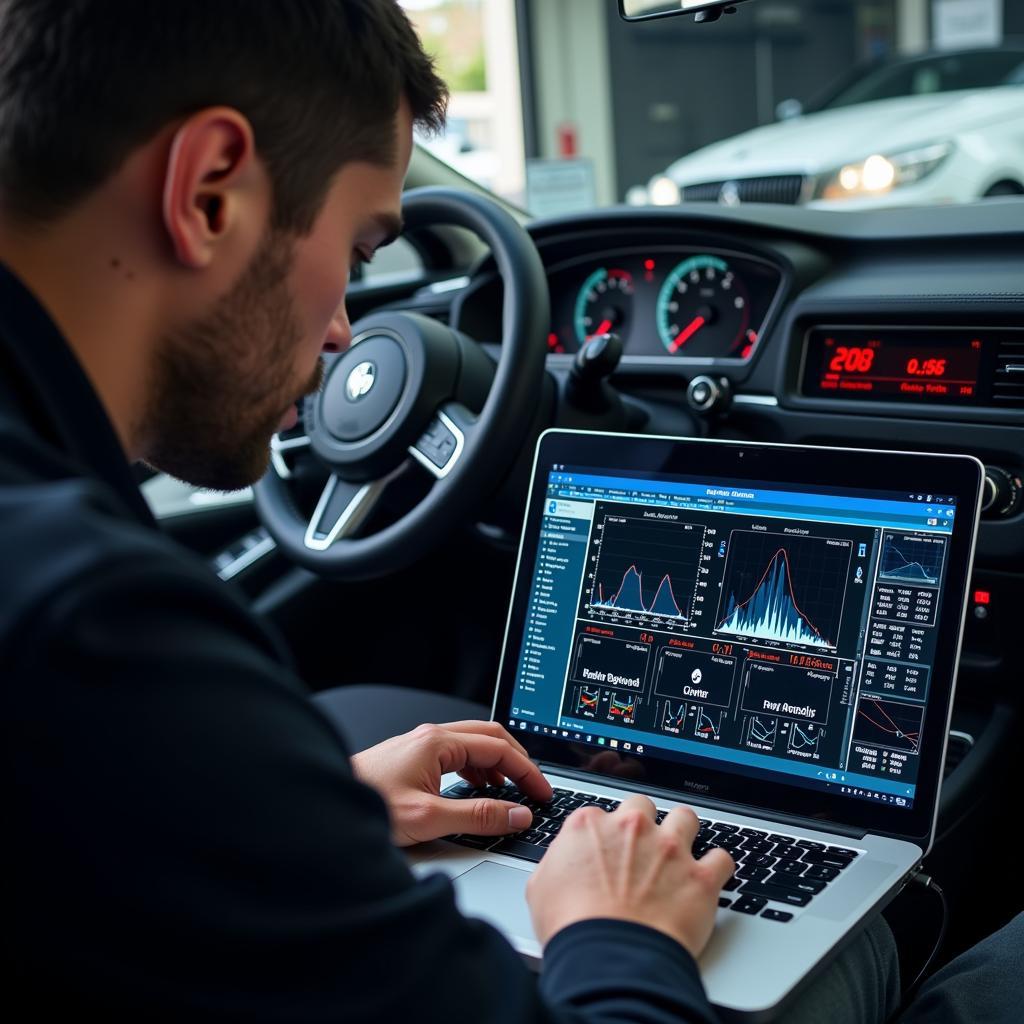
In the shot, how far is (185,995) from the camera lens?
21.0 inches

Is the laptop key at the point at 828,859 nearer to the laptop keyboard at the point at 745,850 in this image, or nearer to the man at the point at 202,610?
the laptop keyboard at the point at 745,850

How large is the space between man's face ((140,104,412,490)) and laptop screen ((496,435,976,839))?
429mm

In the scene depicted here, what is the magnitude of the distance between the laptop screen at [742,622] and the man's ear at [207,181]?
615mm

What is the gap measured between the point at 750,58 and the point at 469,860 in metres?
10.5

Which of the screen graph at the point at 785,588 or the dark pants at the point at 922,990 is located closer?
the dark pants at the point at 922,990

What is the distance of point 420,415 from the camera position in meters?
1.54

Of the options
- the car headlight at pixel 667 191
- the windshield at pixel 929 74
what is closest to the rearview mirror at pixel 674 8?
the car headlight at pixel 667 191

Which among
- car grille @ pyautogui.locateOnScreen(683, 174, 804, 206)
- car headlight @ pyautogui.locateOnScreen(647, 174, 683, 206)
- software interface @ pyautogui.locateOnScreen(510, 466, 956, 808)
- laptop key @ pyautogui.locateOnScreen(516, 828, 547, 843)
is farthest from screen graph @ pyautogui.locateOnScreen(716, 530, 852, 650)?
car headlight @ pyautogui.locateOnScreen(647, 174, 683, 206)

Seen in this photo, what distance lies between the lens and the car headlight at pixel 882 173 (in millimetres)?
3244

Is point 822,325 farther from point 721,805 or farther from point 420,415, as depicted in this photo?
point 721,805

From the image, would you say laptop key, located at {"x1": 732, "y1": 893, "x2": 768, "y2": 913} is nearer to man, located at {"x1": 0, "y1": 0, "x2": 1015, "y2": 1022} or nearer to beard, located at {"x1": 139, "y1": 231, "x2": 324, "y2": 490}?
man, located at {"x1": 0, "y1": 0, "x2": 1015, "y2": 1022}

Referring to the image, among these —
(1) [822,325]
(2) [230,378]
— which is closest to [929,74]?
(1) [822,325]

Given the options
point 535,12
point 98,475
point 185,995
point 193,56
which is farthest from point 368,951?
point 535,12

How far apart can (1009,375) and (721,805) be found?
650 millimetres
